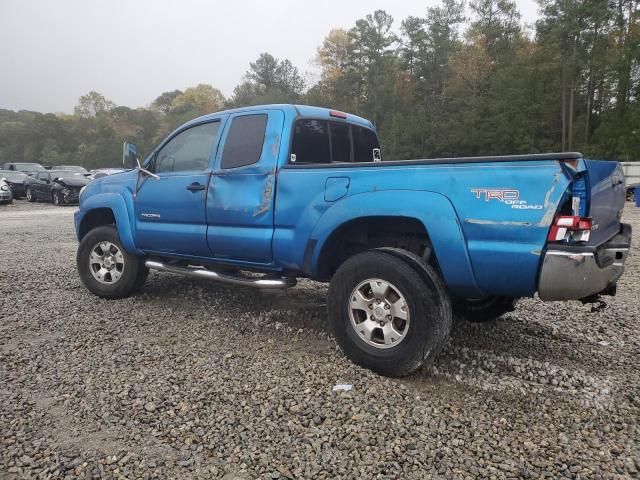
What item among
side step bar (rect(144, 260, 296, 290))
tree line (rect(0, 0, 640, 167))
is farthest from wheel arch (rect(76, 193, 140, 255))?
tree line (rect(0, 0, 640, 167))

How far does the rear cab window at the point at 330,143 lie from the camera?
4.28 metres

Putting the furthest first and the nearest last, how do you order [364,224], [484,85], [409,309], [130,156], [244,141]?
[484,85]
[130,156]
[244,141]
[364,224]
[409,309]

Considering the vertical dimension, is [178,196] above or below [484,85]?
below

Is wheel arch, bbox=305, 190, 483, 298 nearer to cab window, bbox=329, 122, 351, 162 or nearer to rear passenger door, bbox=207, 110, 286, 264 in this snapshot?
rear passenger door, bbox=207, 110, 286, 264

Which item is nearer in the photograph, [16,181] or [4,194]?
[4,194]

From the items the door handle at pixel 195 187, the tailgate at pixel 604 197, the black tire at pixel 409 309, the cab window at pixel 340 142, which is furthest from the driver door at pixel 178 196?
the tailgate at pixel 604 197

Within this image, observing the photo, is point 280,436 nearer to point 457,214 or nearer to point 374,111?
point 457,214

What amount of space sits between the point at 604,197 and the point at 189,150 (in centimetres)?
365

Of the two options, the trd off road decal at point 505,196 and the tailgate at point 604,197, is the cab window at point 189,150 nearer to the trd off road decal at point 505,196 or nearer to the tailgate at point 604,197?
the trd off road decal at point 505,196

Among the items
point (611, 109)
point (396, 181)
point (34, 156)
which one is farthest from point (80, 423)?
point (34, 156)

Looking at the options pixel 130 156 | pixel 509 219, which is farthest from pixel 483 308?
pixel 130 156

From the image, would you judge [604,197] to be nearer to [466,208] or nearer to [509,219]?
[509,219]

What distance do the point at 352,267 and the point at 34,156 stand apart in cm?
8224

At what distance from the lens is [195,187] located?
14.7 feet
